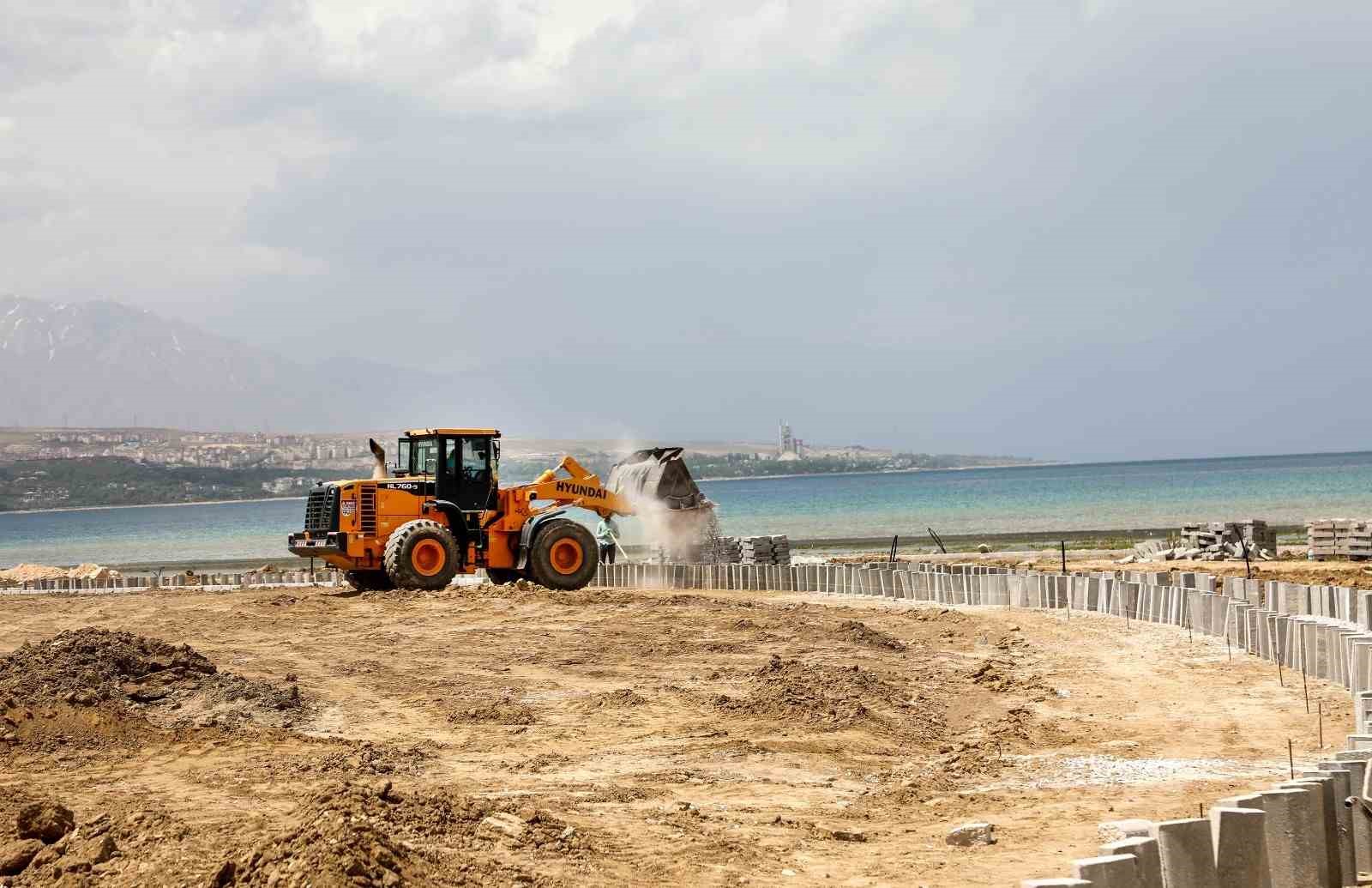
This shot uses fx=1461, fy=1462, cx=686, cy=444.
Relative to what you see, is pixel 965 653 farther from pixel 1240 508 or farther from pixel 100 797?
pixel 1240 508

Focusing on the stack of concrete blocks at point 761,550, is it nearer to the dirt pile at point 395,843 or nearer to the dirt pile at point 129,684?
the dirt pile at point 129,684

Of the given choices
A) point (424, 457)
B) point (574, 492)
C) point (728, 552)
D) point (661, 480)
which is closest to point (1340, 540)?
point (728, 552)

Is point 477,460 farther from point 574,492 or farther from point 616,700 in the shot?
point 616,700

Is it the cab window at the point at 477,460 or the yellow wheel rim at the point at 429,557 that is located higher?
the cab window at the point at 477,460

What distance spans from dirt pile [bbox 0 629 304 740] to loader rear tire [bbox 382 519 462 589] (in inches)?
406

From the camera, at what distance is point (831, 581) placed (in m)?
28.4

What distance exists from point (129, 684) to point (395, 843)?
26.2ft

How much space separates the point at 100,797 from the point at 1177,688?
9.63 meters

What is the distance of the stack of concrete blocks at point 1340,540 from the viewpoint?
102 ft

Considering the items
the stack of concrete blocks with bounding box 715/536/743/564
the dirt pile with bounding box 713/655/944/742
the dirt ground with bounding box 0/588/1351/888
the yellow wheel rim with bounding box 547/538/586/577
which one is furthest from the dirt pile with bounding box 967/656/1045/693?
the stack of concrete blocks with bounding box 715/536/743/564

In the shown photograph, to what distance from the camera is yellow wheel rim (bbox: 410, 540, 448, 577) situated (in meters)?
26.6

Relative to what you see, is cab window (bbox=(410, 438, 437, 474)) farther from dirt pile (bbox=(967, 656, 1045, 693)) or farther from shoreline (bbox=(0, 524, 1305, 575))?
shoreline (bbox=(0, 524, 1305, 575))

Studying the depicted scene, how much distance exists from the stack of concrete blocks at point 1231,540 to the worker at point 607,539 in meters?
13.7

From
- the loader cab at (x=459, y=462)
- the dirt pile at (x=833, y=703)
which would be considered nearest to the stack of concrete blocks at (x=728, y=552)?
the loader cab at (x=459, y=462)
